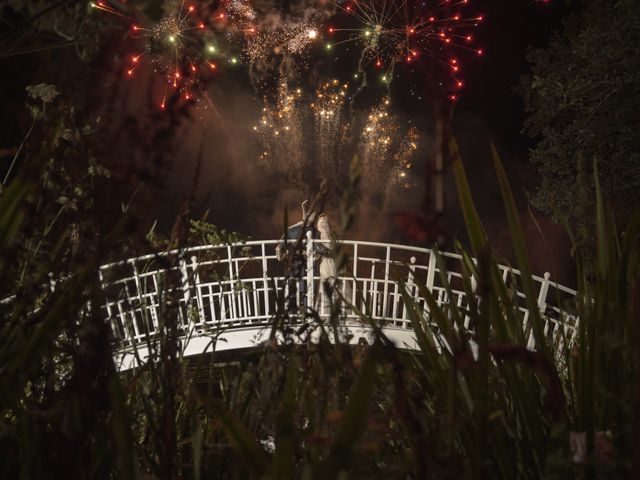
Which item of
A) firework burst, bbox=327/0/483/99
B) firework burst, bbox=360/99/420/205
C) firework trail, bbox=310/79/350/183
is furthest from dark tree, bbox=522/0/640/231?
firework trail, bbox=310/79/350/183

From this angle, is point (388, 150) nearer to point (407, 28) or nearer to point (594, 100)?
point (407, 28)

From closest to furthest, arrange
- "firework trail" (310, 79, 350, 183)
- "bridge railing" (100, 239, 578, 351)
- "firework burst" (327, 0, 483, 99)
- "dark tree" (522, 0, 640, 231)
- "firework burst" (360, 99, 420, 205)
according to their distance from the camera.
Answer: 1. "bridge railing" (100, 239, 578, 351)
2. "dark tree" (522, 0, 640, 231)
3. "firework burst" (327, 0, 483, 99)
4. "firework trail" (310, 79, 350, 183)
5. "firework burst" (360, 99, 420, 205)

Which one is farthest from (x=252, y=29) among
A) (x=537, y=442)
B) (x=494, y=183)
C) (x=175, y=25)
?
(x=537, y=442)

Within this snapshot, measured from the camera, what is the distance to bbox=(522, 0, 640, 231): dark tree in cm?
902

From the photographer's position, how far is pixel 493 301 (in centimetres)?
91

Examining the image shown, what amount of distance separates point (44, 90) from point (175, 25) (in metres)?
11.5

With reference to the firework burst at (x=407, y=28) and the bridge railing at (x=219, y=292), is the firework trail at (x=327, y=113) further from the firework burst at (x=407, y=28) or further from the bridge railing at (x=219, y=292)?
the bridge railing at (x=219, y=292)

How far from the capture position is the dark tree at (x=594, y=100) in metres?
9.02

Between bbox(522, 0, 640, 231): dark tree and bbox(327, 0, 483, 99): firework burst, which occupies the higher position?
bbox(327, 0, 483, 99): firework burst

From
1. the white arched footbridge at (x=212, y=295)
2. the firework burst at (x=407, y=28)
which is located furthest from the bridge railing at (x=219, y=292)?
the firework burst at (x=407, y=28)

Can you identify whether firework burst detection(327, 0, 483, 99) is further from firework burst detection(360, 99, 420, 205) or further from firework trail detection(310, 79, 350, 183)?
firework burst detection(360, 99, 420, 205)

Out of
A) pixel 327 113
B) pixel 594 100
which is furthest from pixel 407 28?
pixel 327 113

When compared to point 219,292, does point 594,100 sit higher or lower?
higher

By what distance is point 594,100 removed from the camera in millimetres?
10094
